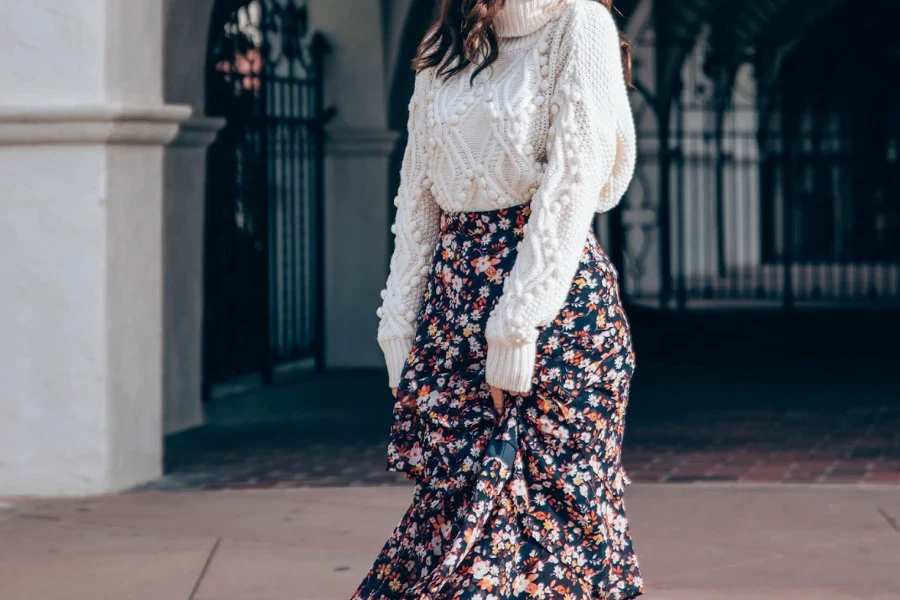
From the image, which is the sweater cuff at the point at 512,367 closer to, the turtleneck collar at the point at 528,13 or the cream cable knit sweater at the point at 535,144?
the cream cable knit sweater at the point at 535,144

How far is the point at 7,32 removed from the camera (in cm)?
595

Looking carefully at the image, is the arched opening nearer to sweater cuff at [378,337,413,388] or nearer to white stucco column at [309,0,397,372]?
white stucco column at [309,0,397,372]

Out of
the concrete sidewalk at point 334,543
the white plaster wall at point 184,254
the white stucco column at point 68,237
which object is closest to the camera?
the concrete sidewalk at point 334,543

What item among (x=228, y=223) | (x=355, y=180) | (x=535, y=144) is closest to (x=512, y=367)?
(x=535, y=144)

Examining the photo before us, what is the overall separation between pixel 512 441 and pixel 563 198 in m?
0.53

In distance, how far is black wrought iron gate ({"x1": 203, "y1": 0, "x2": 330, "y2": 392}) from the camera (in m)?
9.05

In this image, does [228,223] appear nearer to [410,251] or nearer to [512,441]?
[410,251]

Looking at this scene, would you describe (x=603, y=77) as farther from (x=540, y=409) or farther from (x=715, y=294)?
(x=715, y=294)

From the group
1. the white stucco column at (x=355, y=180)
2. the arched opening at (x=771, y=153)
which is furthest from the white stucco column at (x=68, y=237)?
the arched opening at (x=771, y=153)

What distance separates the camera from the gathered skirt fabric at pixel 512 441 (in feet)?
10.5

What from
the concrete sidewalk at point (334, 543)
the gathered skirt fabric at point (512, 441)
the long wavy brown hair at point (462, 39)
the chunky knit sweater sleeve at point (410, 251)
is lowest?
the concrete sidewalk at point (334, 543)

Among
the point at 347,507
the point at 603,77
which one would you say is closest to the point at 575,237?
the point at 603,77

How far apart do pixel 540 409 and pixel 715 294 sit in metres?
14.6

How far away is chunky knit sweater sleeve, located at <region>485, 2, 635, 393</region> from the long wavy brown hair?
0.55 ft
